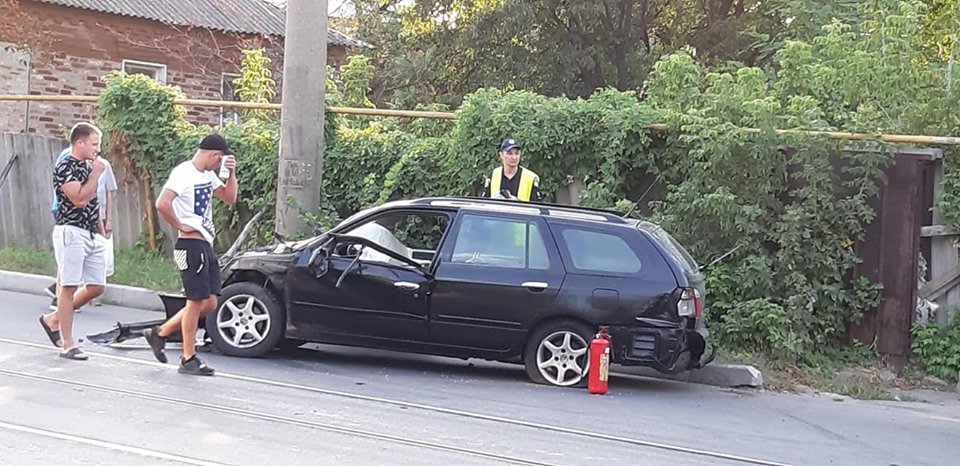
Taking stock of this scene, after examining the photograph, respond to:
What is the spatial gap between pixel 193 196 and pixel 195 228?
0.24 metres

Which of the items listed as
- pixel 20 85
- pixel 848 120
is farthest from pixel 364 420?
pixel 20 85

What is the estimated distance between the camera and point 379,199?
12.9 meters

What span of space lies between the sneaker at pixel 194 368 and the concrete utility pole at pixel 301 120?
3.98 metres

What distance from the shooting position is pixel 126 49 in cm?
2247

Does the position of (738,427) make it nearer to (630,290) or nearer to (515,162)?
(630,290)

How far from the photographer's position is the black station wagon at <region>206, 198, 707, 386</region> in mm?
9047

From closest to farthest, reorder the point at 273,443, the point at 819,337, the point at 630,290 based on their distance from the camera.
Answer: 1. the point at 273,443
2. the point at 630,290
3. the point at 819,337

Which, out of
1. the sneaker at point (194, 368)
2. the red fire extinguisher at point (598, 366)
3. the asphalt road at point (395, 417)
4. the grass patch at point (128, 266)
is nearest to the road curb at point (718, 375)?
the asphalt road at point (395, 417)

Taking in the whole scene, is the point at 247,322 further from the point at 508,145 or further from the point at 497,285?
the point at 508,145

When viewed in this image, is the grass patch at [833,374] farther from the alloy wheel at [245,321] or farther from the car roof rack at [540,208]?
the alloy wheel at [245,321]

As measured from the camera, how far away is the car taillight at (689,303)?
897cm

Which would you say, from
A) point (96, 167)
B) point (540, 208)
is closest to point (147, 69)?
point (96, 167)

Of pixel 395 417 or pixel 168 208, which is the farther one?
pixel 168 208

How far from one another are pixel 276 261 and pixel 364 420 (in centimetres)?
259
